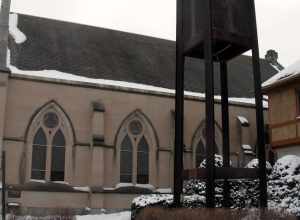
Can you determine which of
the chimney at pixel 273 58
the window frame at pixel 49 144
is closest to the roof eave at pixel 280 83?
the window frame at pixel 49 144

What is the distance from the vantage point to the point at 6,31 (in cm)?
2436

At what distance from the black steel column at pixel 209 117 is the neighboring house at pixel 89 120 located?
41.6ft

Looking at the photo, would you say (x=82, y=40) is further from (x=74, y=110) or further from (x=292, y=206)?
(x=292, y=206)

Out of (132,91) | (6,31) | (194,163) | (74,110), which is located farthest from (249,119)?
(6,31)

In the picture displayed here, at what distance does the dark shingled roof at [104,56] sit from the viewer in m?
25.4

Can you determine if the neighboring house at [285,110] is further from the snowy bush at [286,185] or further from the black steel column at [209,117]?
the black steel column at [209,117]

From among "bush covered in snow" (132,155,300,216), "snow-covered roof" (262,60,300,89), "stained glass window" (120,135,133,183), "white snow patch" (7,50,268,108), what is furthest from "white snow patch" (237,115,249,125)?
"bush covered in snow" (132,155,300,216)

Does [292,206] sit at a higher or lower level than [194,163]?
lower

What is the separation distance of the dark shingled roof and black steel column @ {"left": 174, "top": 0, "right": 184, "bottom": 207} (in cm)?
1270

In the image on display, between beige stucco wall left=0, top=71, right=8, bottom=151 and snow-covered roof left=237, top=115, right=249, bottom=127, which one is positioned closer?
beige stucco wall left=0, top=71, right=8, bottom=151

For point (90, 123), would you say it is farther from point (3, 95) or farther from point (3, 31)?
point (3, 31)

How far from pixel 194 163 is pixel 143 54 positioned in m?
7.76

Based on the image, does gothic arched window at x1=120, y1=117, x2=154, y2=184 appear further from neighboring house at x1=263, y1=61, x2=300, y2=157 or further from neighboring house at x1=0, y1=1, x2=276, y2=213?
neighboring house at x1=263, y1=61, x2=300, y2=157

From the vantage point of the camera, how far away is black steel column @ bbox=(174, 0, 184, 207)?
12.1 metres
